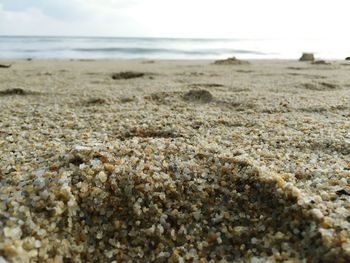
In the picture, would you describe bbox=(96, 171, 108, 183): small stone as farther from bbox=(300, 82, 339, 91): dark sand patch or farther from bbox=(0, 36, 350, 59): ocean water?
bbox=(0, 36, 350, 59): ocean water

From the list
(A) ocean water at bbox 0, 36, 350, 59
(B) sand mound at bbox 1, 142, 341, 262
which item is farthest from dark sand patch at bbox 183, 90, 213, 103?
(A) ocean water at bbox 0, 36, 350, 59

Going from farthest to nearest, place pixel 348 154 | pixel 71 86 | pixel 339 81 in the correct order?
pixel 339 81 → pixel 71 86 → pixel 348 154

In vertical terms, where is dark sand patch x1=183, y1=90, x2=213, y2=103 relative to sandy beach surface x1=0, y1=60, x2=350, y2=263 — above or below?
above

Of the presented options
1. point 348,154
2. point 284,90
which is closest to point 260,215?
point 348,154

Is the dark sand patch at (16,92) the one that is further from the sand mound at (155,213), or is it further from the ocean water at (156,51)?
the ocean water at (156,51)

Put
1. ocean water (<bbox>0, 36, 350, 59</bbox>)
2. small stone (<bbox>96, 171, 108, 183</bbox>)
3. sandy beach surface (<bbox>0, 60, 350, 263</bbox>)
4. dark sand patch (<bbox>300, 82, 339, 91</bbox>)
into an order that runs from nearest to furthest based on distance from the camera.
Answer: sandy beach surface (<bbox>0, 60, 350, 263</bbox>) < small stone (<bbox>96, 171, 108, 183</bbox>) < dark sand patch (<bbox>300, 82, 339, 91</bbox>) < ocean water (<bbox>0, 36, 350, 59</bbox>)

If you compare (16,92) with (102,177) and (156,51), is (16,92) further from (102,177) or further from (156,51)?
(156,51)

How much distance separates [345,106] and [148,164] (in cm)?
246

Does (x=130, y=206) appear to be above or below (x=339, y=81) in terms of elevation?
below

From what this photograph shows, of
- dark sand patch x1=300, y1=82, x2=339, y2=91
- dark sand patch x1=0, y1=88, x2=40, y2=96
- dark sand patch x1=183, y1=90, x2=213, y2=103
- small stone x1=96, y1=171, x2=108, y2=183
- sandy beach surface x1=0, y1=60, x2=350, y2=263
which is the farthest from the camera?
dark sand patch x1=300, y1=82, x2=339, y2=91

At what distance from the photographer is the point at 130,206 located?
1681mm

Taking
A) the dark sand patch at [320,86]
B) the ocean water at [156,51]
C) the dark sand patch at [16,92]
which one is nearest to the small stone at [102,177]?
the dark sand patch at [16,92]

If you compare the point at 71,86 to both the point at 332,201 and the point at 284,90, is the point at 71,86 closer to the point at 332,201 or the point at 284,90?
the point at 284,90

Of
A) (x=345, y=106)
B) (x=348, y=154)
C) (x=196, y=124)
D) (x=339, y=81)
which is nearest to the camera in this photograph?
(x=348, y=154)
